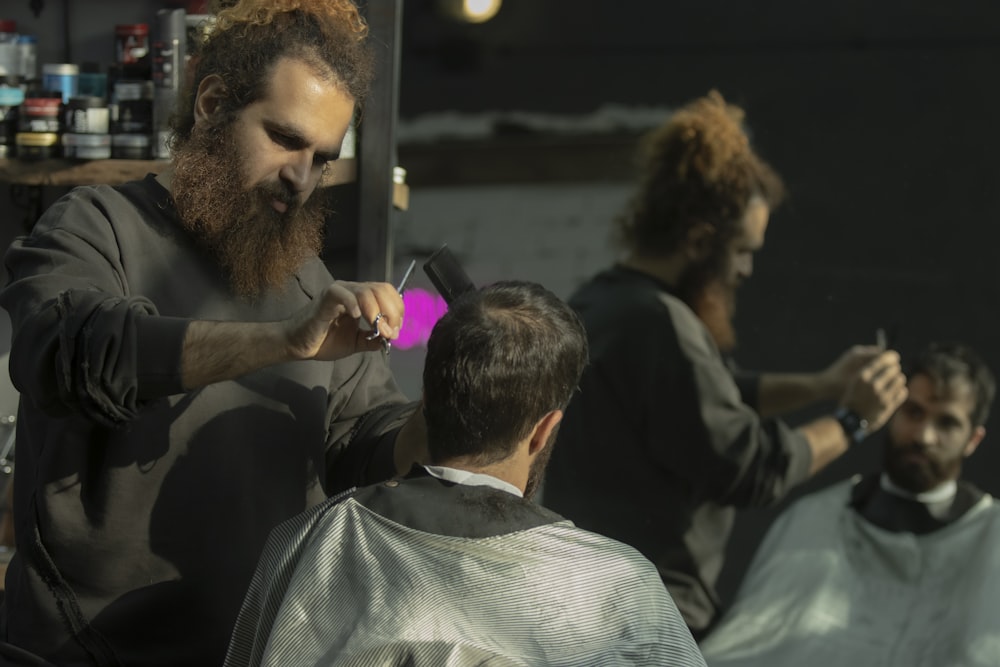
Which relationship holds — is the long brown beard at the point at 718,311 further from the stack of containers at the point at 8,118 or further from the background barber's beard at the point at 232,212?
the stack of containers at the point at 8,118

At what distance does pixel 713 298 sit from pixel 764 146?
14.5 inches

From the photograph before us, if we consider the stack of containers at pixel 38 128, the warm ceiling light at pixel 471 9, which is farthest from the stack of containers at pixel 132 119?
the warm ceiling light at pixel 471 9

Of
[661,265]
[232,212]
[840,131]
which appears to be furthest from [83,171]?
[840,131]

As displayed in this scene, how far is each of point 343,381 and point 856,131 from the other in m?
1.37

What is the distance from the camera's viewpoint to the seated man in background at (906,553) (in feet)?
9.52

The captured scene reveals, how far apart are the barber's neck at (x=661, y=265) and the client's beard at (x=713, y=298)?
0.02m

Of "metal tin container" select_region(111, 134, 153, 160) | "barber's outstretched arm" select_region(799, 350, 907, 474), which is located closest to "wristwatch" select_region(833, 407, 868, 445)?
"barber's outstretched arm" select_region(799, 350, 907, 474)

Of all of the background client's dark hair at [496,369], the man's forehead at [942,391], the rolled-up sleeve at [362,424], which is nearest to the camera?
the background client's dark hair at [496,369]

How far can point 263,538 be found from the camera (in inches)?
78.0

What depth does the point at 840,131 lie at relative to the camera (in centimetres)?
287

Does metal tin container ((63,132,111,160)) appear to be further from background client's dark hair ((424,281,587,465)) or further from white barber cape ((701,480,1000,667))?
white barber cape ((701,480,1000,667))

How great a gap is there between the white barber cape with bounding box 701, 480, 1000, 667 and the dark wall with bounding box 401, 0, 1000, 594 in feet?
0.28

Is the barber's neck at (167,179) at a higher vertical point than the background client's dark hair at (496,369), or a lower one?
higher

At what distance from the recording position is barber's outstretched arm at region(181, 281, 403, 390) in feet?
5.43
